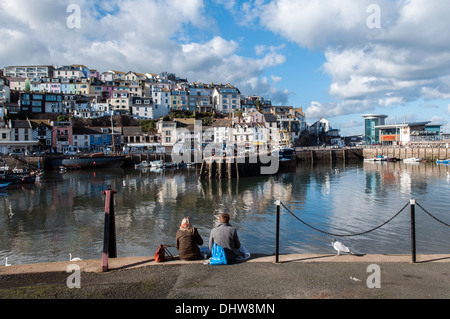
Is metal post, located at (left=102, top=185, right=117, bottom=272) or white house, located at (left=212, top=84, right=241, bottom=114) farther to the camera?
white house, located at (left=212, top=84, right=241, bottom=114)

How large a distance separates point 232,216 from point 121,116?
285 feet

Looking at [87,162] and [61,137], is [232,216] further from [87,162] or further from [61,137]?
[61,137]

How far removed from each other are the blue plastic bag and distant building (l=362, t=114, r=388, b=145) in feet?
383

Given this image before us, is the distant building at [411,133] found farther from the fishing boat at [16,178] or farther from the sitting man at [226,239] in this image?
the sitting man at [226,239]

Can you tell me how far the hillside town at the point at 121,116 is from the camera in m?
86.1

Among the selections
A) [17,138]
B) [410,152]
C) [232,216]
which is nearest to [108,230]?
[232,216]

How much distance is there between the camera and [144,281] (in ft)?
23.8

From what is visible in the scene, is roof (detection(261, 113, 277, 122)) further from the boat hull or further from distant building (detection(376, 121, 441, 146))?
the boat hull

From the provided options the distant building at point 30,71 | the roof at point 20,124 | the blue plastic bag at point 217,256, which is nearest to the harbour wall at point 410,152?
the blue plastic bag at point 217,256

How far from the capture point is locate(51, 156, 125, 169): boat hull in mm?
69188

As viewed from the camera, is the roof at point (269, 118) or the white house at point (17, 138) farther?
the roof at point (269, 118)

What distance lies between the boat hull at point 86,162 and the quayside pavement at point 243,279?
66345 mm

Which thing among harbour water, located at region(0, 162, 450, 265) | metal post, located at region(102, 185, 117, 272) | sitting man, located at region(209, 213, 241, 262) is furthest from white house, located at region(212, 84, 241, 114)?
sitting man, located at region(209, 213, 241, 262)
